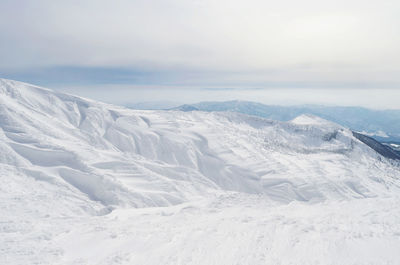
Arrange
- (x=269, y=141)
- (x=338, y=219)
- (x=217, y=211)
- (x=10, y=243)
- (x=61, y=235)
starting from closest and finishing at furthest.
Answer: (x=10, y=243) < (x=61, y=235) < (x=338, y=219) < (x=217, y=211) < (x=269, y=141)

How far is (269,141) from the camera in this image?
378ft

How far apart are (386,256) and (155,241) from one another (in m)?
15.4

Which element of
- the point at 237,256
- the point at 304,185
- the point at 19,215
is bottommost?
the point at 304,185

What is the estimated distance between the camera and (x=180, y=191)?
56.9 m

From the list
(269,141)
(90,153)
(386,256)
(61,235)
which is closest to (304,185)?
(269,141)

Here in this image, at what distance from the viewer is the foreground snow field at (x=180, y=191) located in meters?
20.8

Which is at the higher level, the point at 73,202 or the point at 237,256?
the point at 237,256

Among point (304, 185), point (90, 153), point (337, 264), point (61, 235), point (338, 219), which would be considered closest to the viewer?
point (337, 264)

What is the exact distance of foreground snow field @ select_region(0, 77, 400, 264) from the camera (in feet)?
68.1

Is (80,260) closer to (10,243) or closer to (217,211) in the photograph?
(10,243)

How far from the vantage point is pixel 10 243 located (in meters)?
21.3

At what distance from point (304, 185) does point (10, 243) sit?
6524 cm

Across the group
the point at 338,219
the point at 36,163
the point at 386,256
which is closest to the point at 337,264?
the point at 386,256

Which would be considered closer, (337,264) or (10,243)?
(337,264)
